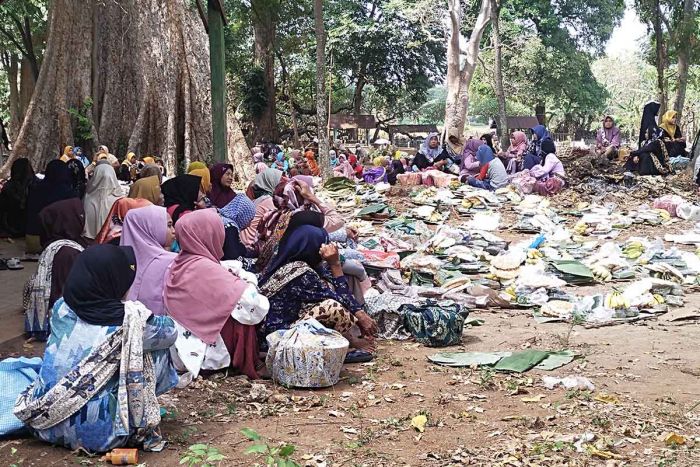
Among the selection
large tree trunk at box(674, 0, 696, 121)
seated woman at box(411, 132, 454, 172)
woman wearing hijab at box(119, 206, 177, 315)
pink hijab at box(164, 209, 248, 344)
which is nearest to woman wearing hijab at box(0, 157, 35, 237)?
woman wearing hijab at box(119, 206, 177, 315)

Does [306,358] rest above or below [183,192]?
below

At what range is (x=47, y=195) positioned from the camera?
28.9 ft

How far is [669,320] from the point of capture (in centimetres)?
619

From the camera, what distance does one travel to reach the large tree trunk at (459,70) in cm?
2091

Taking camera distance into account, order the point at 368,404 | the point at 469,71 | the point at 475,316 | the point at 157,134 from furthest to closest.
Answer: the point at 469,71 → the point at 157,134 → the point at 475,316 → the point at 368,404

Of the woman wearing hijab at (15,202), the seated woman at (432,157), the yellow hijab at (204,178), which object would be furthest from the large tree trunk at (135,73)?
the yellow hijab at (204,178)

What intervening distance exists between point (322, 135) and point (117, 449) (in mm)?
13569

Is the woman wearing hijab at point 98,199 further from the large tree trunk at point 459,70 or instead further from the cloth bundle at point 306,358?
the large tree trunk at point 459,70

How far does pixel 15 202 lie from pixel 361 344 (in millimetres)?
6274

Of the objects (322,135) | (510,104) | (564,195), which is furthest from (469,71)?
(510,104)

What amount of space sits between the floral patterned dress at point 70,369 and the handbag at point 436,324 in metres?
2.45

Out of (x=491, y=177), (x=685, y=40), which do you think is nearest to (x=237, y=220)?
(x=491, y=177)

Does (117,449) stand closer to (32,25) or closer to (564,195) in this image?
(564,195)

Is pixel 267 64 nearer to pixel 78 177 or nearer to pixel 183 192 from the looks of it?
pixel 78 177
